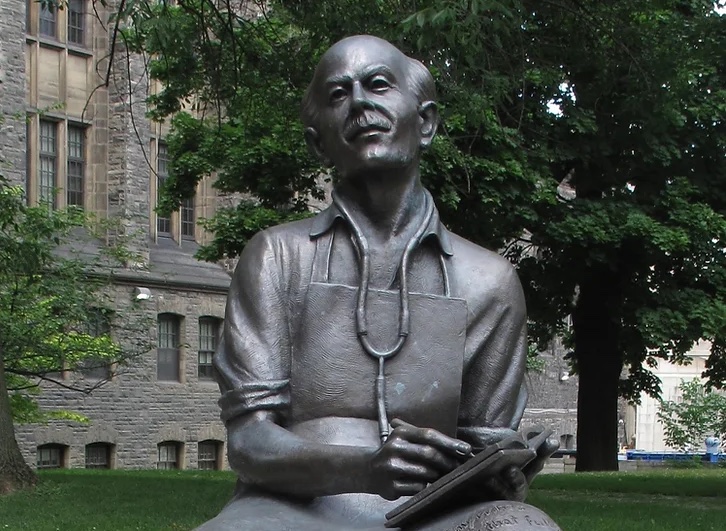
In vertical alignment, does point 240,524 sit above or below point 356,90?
below

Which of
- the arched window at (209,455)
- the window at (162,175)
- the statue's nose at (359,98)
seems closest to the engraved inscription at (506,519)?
the statue's nose at (359,98)

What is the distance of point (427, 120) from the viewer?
4629mm

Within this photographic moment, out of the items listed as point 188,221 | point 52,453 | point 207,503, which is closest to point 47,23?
point 188,221

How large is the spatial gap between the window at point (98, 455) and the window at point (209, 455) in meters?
2.86

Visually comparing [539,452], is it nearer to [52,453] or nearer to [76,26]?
[52,453]

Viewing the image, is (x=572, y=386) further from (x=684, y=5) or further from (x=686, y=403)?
(x=684, y=5)

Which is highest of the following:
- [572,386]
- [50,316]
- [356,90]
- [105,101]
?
[105,101]

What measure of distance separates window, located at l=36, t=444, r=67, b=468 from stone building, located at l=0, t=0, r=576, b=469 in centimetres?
3

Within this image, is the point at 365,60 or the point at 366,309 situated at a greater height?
the point at 365,60

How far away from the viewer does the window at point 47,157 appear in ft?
107

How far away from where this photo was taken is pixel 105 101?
1346 inches

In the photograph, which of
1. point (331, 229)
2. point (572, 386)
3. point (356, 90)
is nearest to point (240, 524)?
point (331, 229)

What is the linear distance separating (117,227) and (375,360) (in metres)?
29.6

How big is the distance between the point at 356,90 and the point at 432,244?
0.54 metres
